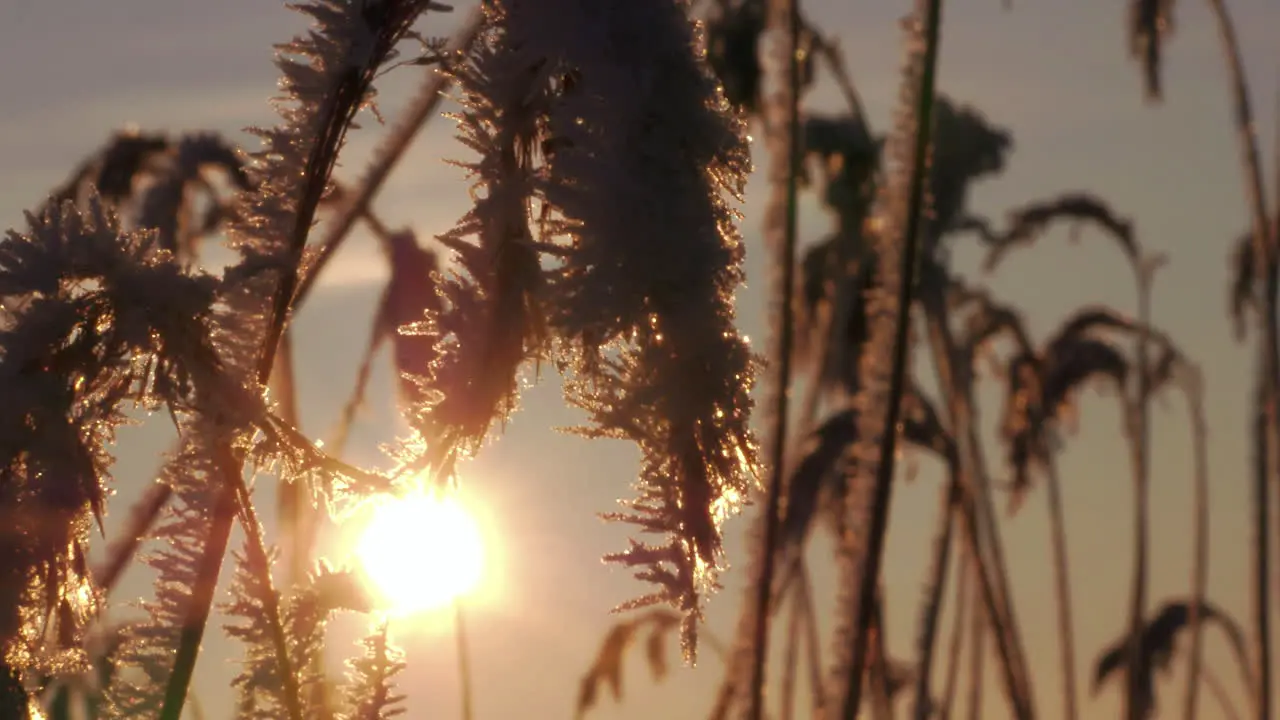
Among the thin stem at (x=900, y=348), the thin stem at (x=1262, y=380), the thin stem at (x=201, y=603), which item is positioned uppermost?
the thin stem at (x=1262, y=380)

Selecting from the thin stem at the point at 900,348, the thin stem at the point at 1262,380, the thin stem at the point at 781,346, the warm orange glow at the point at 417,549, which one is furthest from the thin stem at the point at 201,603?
the thin stem at the point at 1262,380

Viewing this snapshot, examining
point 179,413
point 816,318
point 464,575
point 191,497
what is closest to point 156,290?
point 179,413

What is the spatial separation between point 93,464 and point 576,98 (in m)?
0.79

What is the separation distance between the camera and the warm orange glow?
2.10 meters

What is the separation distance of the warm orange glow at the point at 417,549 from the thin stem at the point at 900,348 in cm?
88

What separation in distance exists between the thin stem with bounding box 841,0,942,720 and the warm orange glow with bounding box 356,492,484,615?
0.88 meters

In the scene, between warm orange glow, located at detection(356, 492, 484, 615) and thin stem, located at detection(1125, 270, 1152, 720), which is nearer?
warm orange glow, located at detection(356, 492, 484, 615)

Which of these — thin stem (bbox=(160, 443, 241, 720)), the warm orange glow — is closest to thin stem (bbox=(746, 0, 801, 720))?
the warm orange glow

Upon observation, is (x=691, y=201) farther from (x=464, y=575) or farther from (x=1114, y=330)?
(x=1114, y=330)

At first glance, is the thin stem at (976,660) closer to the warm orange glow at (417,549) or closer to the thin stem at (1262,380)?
the thin stem at (1262,380)

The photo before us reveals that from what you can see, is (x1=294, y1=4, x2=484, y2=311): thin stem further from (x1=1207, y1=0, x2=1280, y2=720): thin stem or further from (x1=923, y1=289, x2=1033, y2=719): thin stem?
(x1=1207, y1=0, x2=1280, y2=720): thin stem

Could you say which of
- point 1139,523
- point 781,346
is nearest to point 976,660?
point 1139,523

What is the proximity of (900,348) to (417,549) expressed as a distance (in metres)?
1.14

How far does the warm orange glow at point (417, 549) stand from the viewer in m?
2.10
